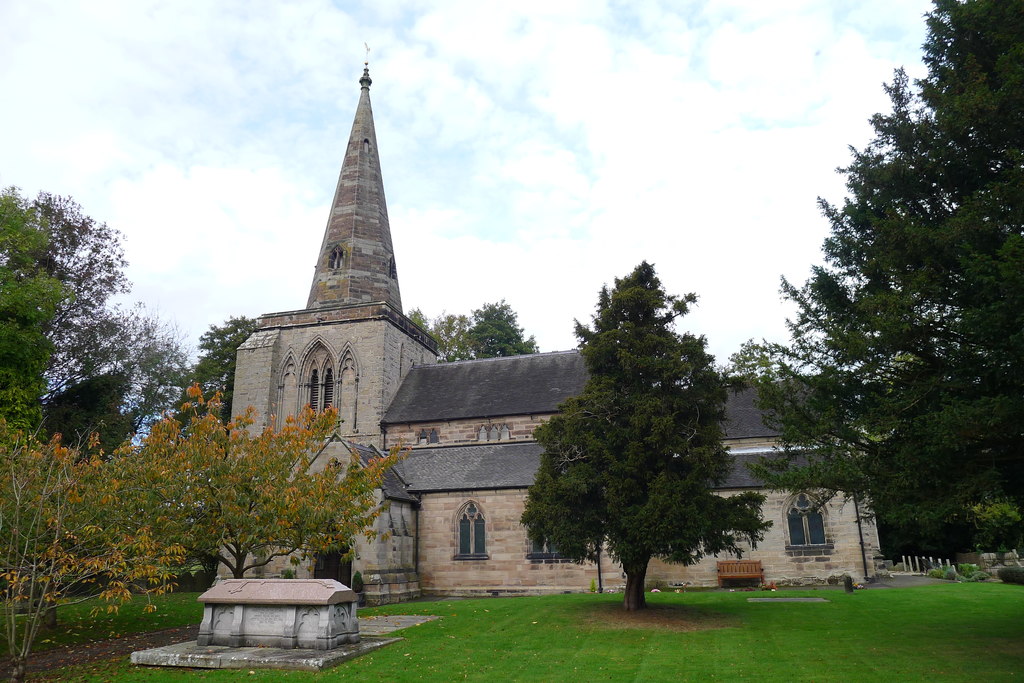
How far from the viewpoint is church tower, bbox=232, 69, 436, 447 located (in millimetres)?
33219

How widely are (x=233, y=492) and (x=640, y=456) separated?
30.8 ft

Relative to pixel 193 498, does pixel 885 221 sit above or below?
above

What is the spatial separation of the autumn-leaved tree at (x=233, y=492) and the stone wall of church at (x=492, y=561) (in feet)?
33.9

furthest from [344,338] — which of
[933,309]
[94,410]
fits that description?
[933,309]

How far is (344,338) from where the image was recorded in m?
33.8

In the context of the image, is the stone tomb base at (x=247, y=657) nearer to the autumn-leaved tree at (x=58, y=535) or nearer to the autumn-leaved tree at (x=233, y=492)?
the autumn-leaved tree at (x=58, y=535)

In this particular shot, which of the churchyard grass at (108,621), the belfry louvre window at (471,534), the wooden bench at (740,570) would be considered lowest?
the churchyard grass at (108,621)

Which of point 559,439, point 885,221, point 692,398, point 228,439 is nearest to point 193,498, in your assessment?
point 228,439

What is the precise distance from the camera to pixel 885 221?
12602mm

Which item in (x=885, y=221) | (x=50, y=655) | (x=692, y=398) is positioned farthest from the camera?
(x=692, y=398)

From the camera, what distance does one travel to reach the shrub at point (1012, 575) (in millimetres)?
23703

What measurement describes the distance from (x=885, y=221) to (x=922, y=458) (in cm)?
440

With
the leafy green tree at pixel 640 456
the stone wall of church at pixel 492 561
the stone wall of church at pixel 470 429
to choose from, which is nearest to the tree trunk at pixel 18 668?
the leafy green tree at pixel 640 456

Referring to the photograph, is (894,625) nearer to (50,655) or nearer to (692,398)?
(692,398)
